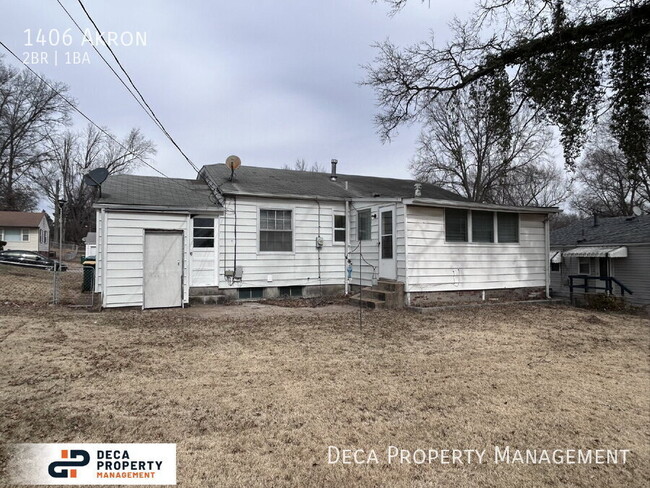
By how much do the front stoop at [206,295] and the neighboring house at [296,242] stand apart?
4cm

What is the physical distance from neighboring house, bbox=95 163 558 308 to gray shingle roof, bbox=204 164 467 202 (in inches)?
3.3

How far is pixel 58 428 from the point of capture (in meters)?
3.04

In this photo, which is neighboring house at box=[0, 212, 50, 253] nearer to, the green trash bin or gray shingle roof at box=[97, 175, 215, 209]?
the green trash bin

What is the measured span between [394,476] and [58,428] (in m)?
2.59

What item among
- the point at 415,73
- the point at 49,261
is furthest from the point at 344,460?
the point at 49,261

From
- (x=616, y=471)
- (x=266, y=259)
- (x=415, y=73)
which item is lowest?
(x=616, y=471)

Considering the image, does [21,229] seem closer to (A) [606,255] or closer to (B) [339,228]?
(B) [339,228]

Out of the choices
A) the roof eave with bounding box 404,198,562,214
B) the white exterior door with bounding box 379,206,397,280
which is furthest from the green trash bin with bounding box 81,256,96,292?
the roof eave with bounding box 404,198,562,214

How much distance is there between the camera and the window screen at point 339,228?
39.1 feet

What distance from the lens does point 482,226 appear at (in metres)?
11.1

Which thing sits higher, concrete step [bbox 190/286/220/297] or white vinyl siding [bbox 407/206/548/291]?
white vinyl siding [bbox 407/206/548/291]

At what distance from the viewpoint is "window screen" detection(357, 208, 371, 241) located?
37.3ft

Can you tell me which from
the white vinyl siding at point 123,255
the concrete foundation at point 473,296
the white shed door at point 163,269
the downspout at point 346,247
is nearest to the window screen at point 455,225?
the concrete foundation at point 473,296

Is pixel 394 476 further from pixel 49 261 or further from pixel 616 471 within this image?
pixel 49 261
